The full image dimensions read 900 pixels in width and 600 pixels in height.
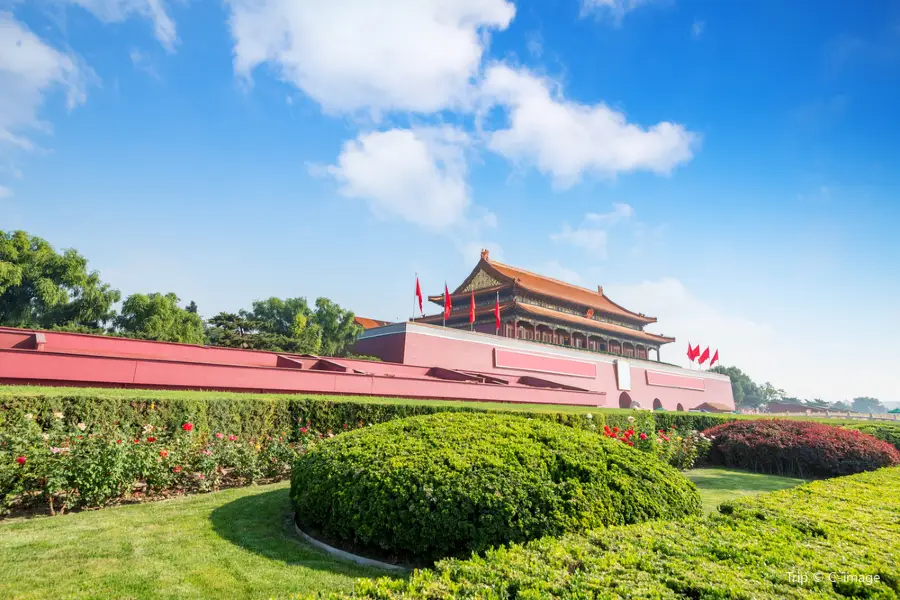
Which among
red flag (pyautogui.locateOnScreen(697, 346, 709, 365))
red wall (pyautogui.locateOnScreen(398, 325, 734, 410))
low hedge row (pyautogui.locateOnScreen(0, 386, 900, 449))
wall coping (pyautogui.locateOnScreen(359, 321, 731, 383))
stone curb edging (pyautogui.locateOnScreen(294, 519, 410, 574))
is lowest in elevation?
stone curb edging (pyautogui.locateOnScreen(294, 519, 410, 574))

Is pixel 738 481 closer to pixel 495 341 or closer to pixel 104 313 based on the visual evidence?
pixel 495 341

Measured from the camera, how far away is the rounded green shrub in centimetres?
394

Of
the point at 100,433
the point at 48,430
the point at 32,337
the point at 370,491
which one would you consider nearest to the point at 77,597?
the point at 370,491

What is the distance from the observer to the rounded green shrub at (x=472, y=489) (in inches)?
155

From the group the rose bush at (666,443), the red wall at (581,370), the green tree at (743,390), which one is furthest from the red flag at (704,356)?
the green tree at (743,390)

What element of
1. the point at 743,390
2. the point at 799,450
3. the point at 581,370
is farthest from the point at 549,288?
the point at 743,390

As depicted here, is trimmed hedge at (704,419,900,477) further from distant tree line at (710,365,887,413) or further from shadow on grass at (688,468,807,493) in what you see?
distant tree line at (710,365,887,413)

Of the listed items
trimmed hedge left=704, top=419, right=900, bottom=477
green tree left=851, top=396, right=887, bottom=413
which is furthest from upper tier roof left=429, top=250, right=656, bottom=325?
green tree left=851, top=396, right=887, bottom=413

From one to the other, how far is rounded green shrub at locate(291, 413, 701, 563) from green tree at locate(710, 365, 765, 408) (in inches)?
3570

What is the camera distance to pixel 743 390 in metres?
91.9

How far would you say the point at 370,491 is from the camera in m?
4.25

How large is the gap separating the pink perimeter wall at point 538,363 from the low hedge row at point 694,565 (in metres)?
14.7

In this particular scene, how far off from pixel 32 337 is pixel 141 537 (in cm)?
1144

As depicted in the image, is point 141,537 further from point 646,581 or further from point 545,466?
point 646,581
